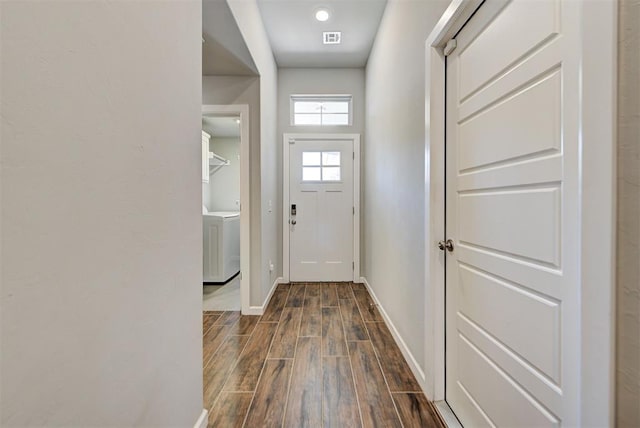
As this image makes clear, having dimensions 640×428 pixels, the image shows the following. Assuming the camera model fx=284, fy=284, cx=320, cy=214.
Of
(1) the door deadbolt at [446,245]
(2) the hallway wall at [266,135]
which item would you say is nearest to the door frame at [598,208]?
(1) the door deadbolt at [446,245]

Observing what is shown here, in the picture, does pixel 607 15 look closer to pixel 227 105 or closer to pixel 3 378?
pixel 3 378

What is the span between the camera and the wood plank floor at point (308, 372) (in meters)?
1.45

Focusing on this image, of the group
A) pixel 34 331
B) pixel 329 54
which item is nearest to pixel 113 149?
pixel 34 331

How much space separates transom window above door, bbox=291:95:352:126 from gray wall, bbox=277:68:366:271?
3.1 inches

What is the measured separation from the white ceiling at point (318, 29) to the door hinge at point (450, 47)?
5.18ft

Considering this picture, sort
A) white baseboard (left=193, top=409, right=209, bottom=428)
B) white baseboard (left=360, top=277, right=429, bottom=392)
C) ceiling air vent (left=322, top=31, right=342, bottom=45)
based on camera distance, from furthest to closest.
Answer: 1. ceiling air vent (left=322, top=31, right=342, bottom=45)
2. white baseboard (left=360, top=277, right=429, bottom=392)
3. white baseboard (left=193, top=409, right=209, bottom=428)

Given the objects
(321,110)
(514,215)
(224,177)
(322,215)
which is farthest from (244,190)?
(224,177)

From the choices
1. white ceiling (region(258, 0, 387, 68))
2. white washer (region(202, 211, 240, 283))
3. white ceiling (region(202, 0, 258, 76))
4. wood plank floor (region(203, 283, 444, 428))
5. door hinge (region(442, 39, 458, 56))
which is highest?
white ceiling (region(258, 0, 387, 68))

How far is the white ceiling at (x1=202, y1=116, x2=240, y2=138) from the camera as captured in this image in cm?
440

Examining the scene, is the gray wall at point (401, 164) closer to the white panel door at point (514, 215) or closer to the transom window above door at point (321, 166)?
the white panel door at point (514, 215)

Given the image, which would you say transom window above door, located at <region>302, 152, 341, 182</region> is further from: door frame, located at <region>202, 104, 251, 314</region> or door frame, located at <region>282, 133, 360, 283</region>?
door frame, located at <region>202, 104, 251, 314</region>

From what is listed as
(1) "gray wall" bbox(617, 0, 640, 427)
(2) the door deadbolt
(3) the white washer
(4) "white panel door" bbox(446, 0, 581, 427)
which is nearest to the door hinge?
(4) "white panel door" bbox(446, 0, 581, 427)

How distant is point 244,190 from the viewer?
9.18 ft

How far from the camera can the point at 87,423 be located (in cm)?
69
